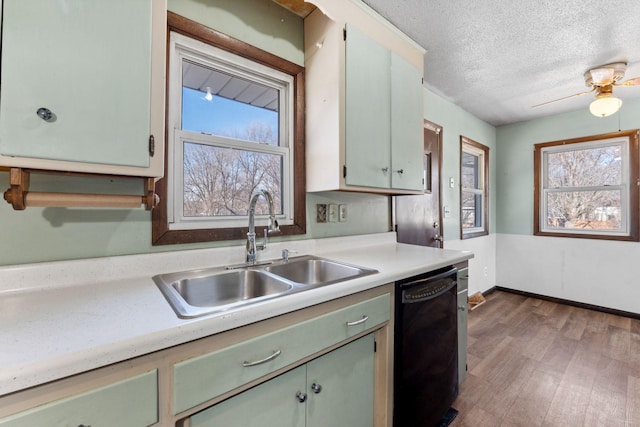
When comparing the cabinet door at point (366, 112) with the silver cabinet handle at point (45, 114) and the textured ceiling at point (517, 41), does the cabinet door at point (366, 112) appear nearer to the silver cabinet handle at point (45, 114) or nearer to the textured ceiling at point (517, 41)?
the textured ceiling at point (517, 41)

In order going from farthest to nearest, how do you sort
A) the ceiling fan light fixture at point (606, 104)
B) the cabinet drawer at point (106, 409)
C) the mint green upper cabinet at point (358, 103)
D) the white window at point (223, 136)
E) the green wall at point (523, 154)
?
→ the green wall at point (523, 154) → the ceiling fan light fixture at point (606, 104) → the mint green upper cabinet at point (358, 103) → the white window at point (223, 136) → the cabinet drawer at point (106, 409)

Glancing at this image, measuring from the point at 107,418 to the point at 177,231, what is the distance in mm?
793

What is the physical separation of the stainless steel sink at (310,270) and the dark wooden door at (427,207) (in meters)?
1.09

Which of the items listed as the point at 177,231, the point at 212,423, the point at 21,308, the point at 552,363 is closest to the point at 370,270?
the point at 212,423

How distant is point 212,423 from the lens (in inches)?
31.5

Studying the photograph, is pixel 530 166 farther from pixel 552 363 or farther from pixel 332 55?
pixel 332 55

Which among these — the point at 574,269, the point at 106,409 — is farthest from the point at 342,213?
the point at 574,269

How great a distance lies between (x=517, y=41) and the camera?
1938 mm

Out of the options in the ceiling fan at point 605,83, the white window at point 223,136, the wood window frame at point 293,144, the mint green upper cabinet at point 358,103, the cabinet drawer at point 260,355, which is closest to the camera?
the cabinet drawer at point 260,355

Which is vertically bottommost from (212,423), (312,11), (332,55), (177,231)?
(212,423)

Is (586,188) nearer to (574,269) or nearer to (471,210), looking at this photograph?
(574,269)

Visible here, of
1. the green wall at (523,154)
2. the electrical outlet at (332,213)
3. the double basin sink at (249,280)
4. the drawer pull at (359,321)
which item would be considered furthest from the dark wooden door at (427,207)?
the green wall at (523,154)

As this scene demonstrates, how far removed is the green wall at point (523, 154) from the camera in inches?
127

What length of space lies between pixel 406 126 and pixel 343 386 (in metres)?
1.59
